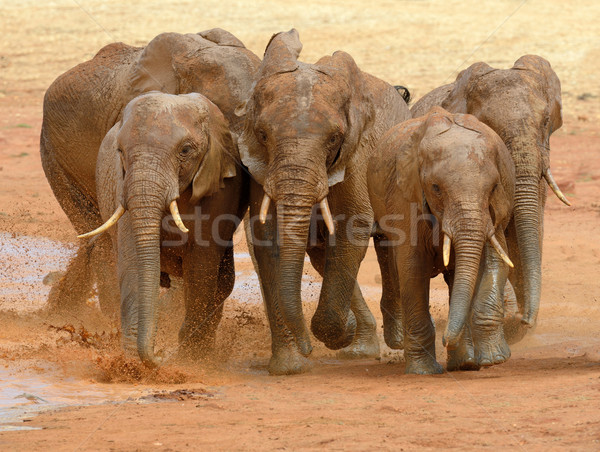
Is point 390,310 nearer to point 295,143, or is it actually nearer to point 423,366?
point 423,366

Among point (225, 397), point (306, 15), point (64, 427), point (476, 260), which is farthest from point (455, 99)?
point (306, 15)

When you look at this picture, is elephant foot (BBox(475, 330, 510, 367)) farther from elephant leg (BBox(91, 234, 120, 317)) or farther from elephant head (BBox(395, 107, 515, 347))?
elephant leg (BBox(91, 234, 120, 317))

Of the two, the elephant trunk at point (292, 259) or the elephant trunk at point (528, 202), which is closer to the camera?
the elephant trunk at point (292, 259)

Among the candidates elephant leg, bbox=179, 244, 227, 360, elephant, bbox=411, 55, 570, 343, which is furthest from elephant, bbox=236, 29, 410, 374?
elephant, bbox=411, 55, 570, 343

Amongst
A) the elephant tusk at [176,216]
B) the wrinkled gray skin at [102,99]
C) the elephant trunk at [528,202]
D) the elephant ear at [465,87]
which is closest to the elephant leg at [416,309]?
the elephant trunk at [528,202]

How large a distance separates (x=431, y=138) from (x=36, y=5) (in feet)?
80.3

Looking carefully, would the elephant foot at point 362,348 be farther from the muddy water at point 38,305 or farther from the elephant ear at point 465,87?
the elephant ear at point 465,87

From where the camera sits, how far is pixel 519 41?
2684cm

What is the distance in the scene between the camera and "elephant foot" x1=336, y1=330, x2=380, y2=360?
9.78 m

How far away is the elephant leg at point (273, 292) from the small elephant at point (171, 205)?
0.61ft

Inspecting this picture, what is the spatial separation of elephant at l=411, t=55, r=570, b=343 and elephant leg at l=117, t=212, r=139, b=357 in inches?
99.7

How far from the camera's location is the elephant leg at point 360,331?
9805 mm

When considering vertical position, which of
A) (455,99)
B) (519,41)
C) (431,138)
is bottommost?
(431,138)

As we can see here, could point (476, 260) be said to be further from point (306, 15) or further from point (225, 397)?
point (306, 15)
